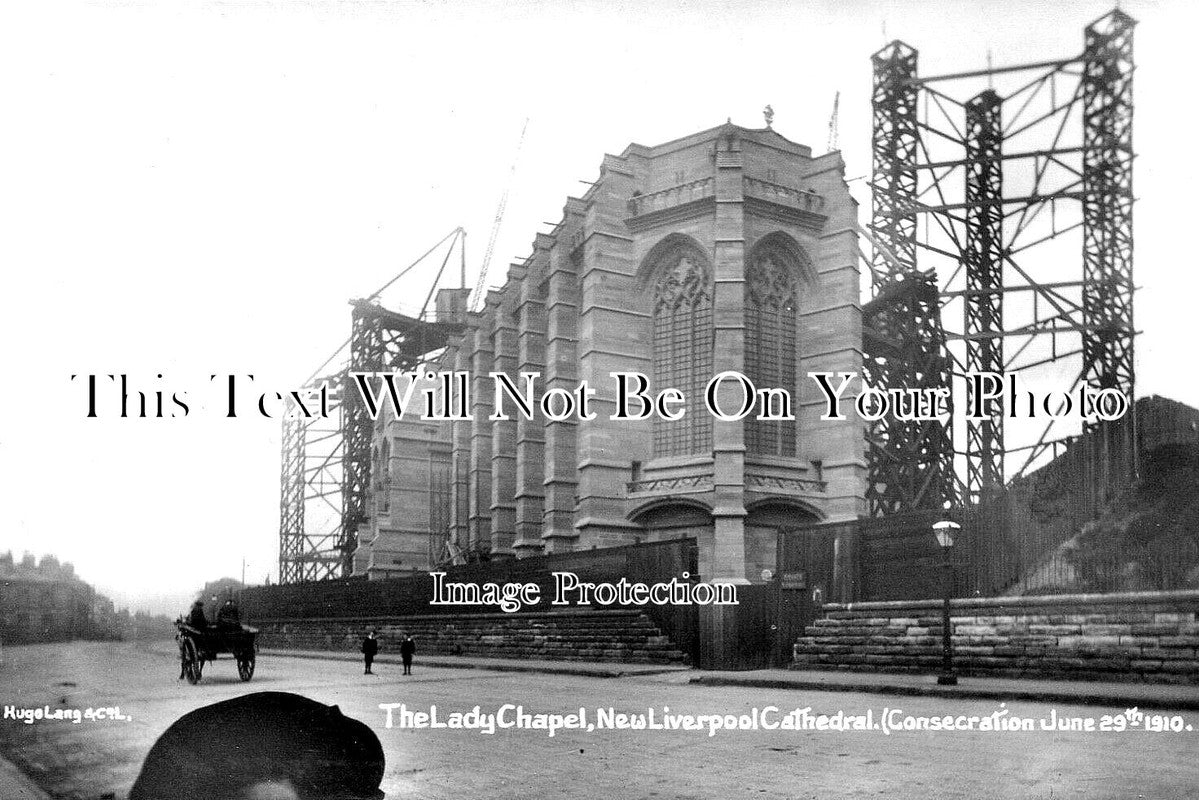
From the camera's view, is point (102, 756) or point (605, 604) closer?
point (102, 756)

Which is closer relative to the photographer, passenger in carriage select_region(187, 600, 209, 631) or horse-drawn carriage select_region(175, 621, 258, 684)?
horse-drawn carriage select_region(175, 621, 258, 684)

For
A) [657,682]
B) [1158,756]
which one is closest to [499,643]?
[657,682]

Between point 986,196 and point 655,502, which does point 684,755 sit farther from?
point 655,502

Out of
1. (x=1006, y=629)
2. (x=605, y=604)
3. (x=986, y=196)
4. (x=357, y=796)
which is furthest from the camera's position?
(x=605, y=604)

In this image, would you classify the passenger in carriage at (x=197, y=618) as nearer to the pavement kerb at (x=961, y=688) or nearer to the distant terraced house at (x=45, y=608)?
the distant terraced house at (x=45, y=608)

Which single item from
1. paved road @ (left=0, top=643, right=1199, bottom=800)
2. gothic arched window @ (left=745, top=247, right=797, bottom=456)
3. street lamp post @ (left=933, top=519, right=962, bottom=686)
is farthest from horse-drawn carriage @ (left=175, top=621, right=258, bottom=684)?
gothic arched window @ (left=745, top=247, right=797, bottom=456)

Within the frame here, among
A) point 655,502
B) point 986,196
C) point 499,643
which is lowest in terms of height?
point 499,643

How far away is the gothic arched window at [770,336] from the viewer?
3503 centimetres

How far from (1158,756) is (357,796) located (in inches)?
285

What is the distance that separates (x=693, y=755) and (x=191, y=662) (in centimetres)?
1235

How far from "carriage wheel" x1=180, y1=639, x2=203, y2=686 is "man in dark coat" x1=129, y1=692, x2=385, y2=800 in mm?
13451

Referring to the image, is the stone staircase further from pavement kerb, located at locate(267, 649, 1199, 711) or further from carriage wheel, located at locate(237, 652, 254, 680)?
carriage wheel, located at locate(237, 652, 254, 680)

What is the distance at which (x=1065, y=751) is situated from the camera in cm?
1042

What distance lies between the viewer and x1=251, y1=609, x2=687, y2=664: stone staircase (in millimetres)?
26469
